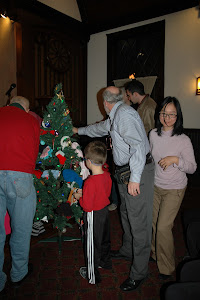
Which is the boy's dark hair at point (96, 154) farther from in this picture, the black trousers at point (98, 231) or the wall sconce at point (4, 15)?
the wall sconce at point (4, 15)

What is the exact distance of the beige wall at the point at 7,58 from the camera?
5989 millimetres

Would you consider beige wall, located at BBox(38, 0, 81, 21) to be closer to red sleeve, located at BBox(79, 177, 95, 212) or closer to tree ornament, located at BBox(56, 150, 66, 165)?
tree ornament, located at BBox(56, 150, 66, 165)

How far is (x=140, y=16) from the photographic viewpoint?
6.38m

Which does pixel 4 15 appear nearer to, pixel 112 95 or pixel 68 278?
pixel 112 95

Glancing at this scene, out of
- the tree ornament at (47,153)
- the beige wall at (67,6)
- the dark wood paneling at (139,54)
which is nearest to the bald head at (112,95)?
the tree ornament at (47,153)

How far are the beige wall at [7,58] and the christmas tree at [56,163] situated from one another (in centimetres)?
377

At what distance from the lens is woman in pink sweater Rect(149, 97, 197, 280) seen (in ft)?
6.93

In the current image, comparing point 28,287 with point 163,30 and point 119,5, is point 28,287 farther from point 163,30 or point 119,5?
point 119,5

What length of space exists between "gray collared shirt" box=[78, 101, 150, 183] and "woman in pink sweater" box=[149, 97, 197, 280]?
0.71ft

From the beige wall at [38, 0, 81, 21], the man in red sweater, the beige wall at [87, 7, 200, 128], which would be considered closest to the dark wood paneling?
the beige wall at [87, 7, 200, 128]

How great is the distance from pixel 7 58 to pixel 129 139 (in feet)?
17.8

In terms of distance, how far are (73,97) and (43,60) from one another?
1423 millimetres

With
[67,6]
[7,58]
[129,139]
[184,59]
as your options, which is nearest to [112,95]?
[129,139]

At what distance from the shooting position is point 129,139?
6.32 ft
